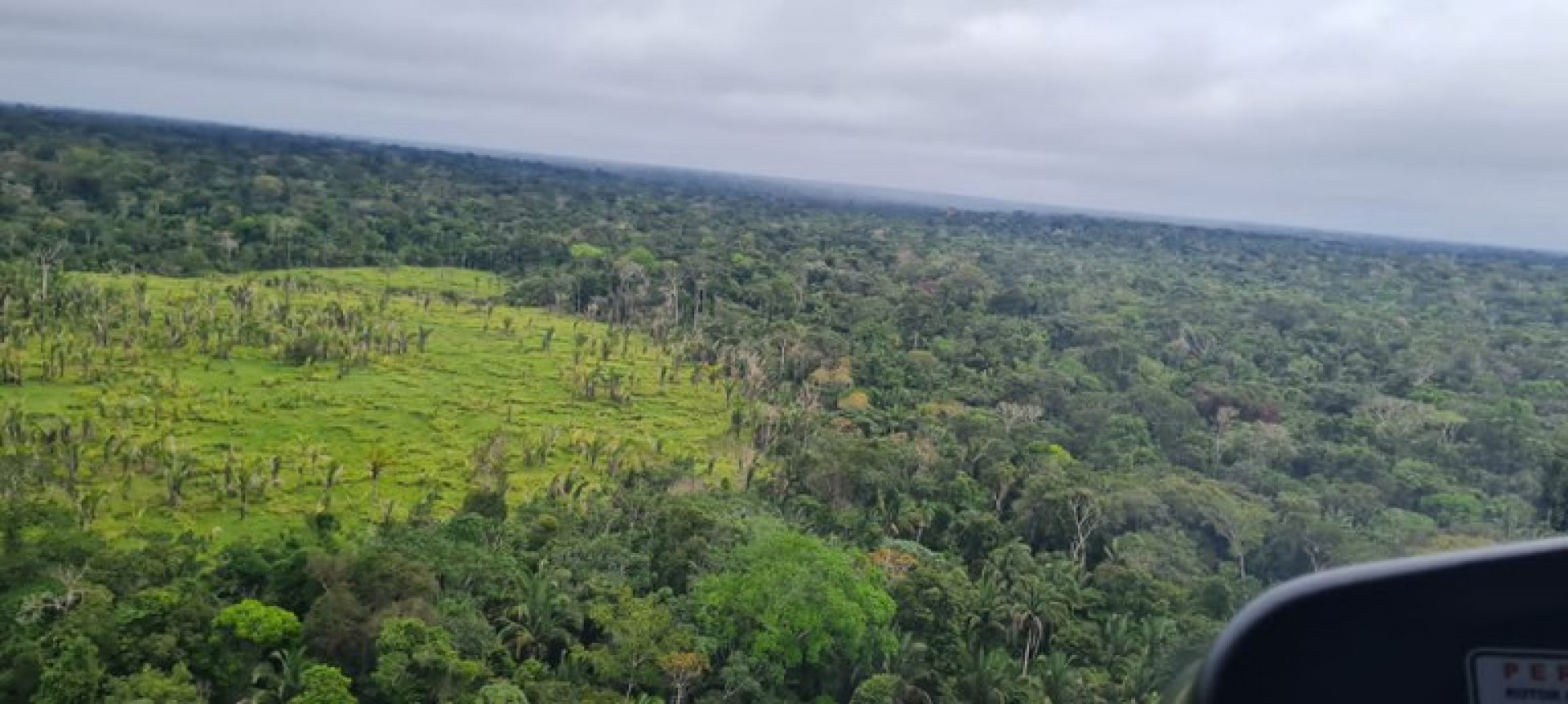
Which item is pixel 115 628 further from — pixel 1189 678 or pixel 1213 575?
pixel 1213 575

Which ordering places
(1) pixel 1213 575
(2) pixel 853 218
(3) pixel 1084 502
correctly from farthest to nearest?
(2) pixel 853 218 → (3) pixel 1084 502 → (1) pixel 1213 575

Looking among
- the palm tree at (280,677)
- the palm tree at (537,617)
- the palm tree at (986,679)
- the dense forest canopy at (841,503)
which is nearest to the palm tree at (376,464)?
the dense forest canopy at (841,503)

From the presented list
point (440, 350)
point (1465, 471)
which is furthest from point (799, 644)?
point (440, 350)

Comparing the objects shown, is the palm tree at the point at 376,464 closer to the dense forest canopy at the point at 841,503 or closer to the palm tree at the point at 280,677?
the dense forest canopy at the point at 841,503

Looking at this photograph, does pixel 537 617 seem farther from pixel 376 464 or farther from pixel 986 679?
pixel 376 464

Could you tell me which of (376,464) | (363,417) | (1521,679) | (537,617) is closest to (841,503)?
(537,617)

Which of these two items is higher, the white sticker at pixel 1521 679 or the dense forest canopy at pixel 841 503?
the white sticker at pixel 1521 679
